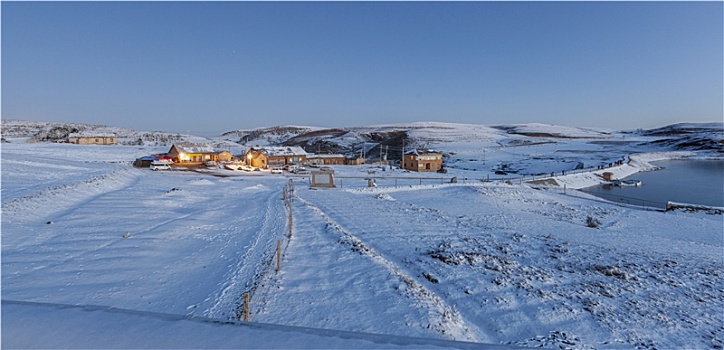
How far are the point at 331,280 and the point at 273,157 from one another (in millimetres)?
59880

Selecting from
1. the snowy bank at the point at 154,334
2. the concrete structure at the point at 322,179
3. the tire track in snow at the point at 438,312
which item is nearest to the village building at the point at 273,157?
the concrete structure at the point at 322,179

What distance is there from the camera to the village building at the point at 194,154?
6391 cm

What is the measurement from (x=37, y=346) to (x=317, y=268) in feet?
26.9

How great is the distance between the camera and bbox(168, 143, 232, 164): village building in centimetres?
6391

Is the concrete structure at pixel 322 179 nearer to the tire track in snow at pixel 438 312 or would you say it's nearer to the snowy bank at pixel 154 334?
the tire track in snow at pixel 438 312

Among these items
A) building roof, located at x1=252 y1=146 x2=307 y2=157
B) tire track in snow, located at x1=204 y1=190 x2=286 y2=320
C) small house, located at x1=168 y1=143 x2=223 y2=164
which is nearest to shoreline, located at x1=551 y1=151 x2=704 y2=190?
tire track in snow, located at x1=204 y1=190 x2=286 y2=320

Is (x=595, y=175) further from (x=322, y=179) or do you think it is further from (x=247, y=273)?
(x=247, y=273)

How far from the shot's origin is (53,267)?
9.97m

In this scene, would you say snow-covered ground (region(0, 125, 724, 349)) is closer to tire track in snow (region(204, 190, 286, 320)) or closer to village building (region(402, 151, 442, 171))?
tire track in snow (region(204, 190, 286, 320))

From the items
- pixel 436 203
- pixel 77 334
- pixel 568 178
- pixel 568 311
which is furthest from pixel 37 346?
pixel 568 178

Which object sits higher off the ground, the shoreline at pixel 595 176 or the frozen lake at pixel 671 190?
the shoreline at pixel 595 176

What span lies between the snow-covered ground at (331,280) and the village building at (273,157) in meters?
42.0

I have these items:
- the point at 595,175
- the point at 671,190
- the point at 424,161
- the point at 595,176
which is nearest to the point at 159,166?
the point at 424,161

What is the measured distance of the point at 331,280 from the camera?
1010cm
